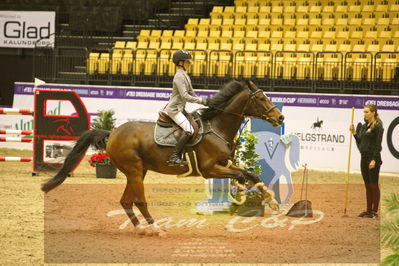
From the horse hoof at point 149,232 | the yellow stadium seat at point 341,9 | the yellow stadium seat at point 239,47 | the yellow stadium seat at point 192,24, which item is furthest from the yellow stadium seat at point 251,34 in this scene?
the horse hoof at point 149,232

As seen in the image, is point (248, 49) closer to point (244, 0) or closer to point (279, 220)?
point (244, 0)

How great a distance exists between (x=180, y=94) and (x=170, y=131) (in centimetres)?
50

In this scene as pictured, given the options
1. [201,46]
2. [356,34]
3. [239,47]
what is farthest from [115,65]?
[356,34]

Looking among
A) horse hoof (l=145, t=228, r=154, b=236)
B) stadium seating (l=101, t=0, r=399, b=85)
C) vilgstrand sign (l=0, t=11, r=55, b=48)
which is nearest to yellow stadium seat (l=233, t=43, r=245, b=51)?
stadium seating (l=101, t=0, r=399, b=85)

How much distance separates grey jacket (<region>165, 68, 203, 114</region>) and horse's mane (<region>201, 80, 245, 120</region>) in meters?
0.38

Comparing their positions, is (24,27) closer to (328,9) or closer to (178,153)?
(328,9)

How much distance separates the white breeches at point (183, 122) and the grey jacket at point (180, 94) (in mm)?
57

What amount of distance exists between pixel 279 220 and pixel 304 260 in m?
2.79

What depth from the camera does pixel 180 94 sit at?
8.09 meters

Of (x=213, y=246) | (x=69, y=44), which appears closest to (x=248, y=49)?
(x=69, y=44)

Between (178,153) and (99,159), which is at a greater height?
(178,153)

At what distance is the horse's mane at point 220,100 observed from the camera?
847 cm

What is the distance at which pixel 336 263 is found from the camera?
646 centimetres

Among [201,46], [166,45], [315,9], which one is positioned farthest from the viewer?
[166,45]
